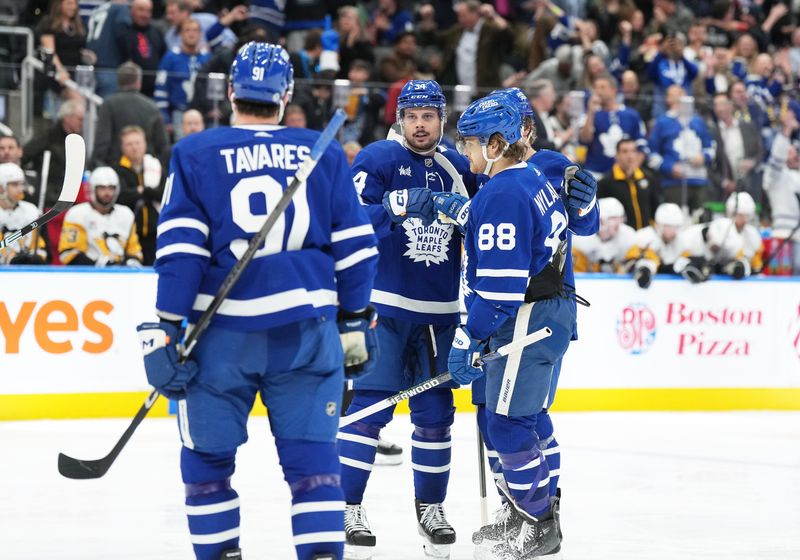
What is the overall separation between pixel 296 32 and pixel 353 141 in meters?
1.84

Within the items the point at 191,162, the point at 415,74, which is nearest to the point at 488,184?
the point at 191,162

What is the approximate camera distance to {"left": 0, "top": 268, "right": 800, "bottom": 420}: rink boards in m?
6.80

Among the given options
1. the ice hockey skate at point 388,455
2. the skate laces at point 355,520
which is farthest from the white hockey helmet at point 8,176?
the skate laces at point 355,520

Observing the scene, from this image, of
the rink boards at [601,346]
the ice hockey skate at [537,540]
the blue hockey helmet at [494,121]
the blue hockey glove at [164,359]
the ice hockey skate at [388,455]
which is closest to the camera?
the blue hockey glove at [164,359]

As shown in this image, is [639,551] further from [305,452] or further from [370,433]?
[305,452]

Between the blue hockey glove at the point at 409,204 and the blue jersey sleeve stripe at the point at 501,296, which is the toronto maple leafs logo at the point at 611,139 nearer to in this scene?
the blue hockey glove at the point at 409,204

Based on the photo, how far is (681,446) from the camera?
6.69m

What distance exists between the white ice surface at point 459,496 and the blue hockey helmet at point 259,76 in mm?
1617

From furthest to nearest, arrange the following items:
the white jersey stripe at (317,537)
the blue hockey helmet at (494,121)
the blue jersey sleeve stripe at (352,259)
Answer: the blue hockey helmet at (494,121)
the blue jersey sleeve stripe at (352,259)
the white jersey stripe at (317,537)

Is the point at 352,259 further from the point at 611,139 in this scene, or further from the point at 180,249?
the point at 611,139

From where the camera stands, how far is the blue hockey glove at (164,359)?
2.90 m

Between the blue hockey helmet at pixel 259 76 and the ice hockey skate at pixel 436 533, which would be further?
the ice hockey skate at pixel 436 533

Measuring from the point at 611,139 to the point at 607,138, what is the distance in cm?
3

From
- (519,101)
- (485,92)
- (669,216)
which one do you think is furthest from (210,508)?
(485,92)
